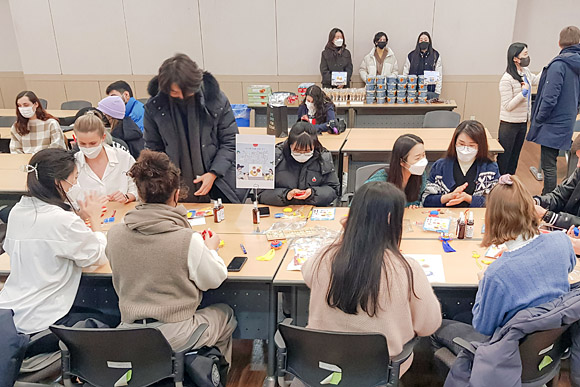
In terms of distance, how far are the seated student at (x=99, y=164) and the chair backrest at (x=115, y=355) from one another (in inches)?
57.0

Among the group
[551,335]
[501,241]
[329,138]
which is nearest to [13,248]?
[501,241]

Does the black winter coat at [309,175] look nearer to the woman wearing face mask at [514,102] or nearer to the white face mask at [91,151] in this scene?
the white face mask at [91,151]

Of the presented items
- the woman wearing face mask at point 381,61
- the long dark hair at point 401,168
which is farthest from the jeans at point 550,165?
the woman wearing face mask at point 381,61

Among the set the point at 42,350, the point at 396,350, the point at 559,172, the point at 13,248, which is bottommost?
the point at 559,172

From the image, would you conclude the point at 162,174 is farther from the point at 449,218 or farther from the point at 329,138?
the point at 329,138

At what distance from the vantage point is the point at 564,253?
181 centimetres

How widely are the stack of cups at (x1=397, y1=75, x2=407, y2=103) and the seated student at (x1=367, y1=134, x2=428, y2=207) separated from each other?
3729 millimetres

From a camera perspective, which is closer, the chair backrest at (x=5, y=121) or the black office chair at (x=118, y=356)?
the black office chair at (x=118, y=356)

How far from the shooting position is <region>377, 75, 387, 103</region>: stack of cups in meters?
6.53

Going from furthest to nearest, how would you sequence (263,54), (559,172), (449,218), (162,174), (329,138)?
1. (263,54)
2. (559,172)
3. (329,138)
4. (449,218)
5. (162,174)

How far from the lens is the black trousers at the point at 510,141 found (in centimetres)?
526

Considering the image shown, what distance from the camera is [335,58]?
7441mm

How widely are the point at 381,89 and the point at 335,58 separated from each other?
1.25 m

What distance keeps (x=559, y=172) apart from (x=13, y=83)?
10.0 meters
